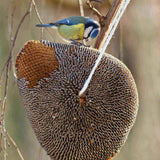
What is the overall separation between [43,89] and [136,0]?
5.34 feet

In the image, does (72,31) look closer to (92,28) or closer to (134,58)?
(92,28)

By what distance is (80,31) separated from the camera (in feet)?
4.34

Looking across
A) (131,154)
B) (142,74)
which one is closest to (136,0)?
(142,74)

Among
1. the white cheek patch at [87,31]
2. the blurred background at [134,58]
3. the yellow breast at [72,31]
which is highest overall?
the white cheek patch at [87,31]

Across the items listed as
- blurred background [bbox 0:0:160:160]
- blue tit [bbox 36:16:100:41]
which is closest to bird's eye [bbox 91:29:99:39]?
blue tit [bbox 36:16:100:41]

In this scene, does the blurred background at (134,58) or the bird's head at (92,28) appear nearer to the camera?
the bird's head at (92,28)

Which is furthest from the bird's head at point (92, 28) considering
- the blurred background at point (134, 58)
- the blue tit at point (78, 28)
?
the blurred background at point (134, 58)

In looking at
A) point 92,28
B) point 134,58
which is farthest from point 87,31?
point 134,58

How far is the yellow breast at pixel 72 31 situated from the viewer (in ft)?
4.31

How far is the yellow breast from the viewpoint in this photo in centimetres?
131

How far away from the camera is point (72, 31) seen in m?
1.33

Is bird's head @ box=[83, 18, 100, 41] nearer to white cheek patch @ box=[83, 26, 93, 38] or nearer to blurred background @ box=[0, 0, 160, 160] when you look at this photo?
white cheek patch @ box=[83, 26, 93, 38]

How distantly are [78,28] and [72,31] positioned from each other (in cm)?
3

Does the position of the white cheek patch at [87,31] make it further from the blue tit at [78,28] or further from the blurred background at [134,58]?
the blurred background at [134,58]
